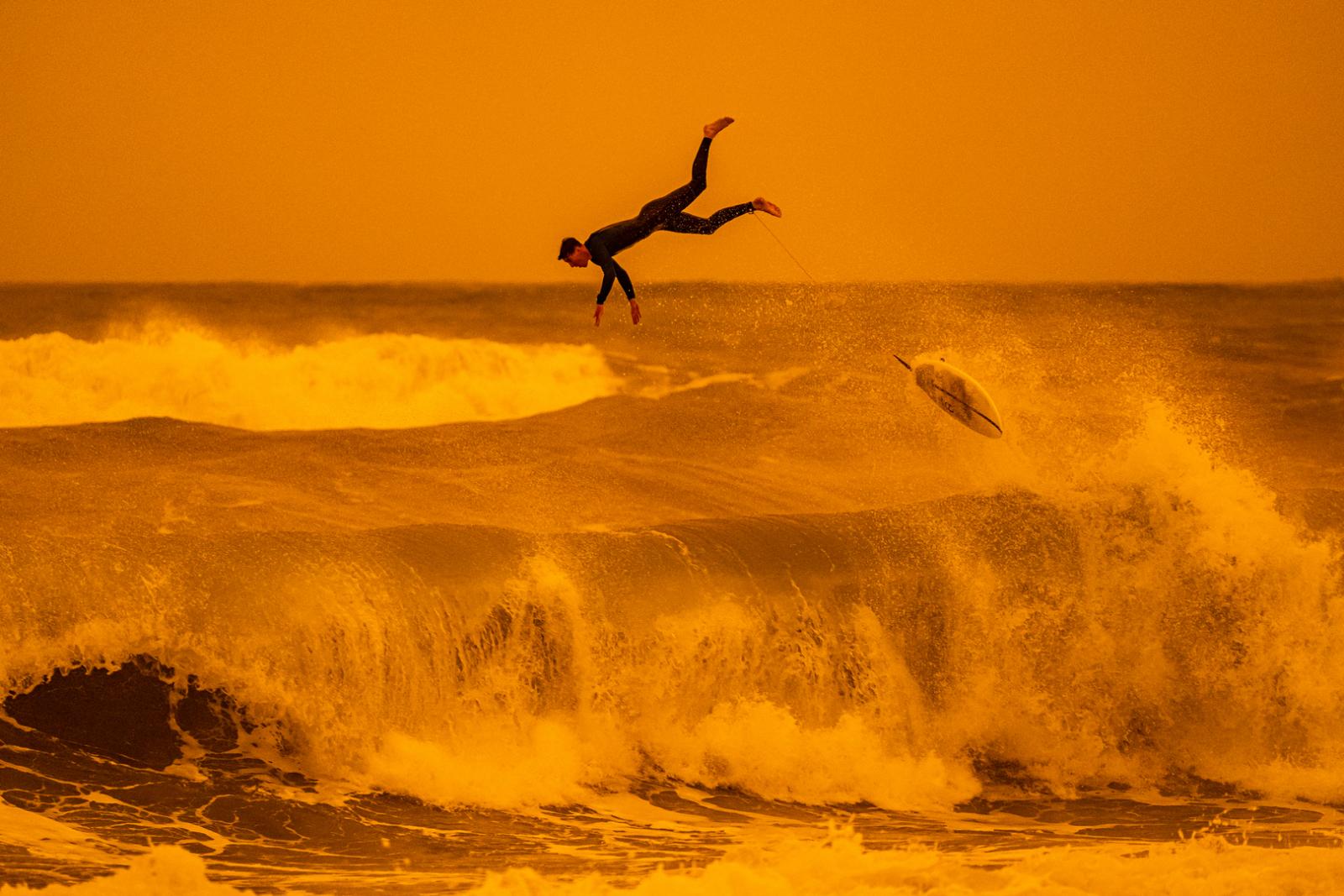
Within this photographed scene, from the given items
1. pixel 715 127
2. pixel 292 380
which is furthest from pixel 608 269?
pixel 292 380

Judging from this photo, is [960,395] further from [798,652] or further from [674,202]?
[674,202]

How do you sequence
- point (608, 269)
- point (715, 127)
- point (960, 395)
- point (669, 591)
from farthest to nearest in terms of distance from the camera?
point (669, 591) < point (960, 395) < point (608, 269) < point (715, 127)

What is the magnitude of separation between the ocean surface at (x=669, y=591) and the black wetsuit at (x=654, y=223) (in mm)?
1749

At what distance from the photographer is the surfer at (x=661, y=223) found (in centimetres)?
433

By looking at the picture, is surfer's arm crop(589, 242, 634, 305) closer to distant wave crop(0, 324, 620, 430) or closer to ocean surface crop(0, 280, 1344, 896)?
ocean surface crop(0, 280, 1344, 896)

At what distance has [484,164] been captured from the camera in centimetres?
693

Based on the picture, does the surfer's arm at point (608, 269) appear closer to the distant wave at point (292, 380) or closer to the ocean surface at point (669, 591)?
the ocean surface at point (669, 591)

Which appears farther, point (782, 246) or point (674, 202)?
point (782, 246)

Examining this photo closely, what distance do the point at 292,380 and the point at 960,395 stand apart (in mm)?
4298

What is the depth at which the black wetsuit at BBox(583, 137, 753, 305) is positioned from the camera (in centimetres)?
436

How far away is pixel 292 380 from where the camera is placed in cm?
814

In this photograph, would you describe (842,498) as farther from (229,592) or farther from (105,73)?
(105,73)

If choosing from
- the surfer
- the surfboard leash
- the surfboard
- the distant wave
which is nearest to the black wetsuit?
the surfer

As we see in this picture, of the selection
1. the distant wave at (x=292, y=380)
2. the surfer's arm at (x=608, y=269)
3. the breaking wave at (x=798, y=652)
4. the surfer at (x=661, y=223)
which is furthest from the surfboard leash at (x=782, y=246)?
the surfer's arm at (x=608, y=269)
